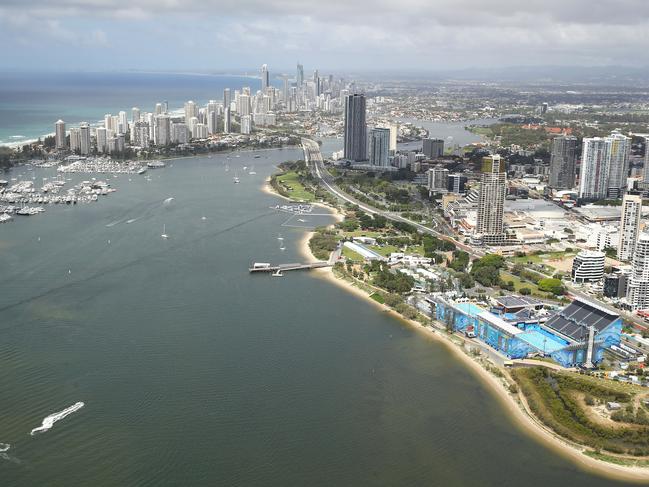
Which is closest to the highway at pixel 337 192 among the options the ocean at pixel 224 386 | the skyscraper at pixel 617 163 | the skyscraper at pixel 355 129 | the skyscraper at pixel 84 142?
the skyscraper at pixel 355 129

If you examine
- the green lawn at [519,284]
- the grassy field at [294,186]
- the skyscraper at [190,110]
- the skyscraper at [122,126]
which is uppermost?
the skyscraper at [190,110]

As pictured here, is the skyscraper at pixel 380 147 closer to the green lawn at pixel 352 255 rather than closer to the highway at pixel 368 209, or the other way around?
the highway at pixel 368 209

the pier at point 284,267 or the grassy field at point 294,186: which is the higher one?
the grassy field at point 294,186

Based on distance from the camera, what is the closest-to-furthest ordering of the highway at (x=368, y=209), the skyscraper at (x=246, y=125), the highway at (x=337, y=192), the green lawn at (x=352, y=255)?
the highway at (x=368, y=209), the green lawn at (x=352, y=255), the highway at (x=337, y=192), the skyscraper at (x=246, y=125)

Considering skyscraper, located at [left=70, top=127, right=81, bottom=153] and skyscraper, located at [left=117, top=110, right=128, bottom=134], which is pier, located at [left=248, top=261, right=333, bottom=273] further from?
skyscraper, located at [left=117, top=110, right=128, bottom=134]

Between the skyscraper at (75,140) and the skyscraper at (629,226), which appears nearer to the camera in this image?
the skyscraper at (629,226)

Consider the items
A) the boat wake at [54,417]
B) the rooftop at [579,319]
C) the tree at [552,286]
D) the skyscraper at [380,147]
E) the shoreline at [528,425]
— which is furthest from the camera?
the skyscraper at [380,147]

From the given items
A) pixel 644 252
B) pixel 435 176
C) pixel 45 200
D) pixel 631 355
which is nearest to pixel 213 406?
pixel 631 355
